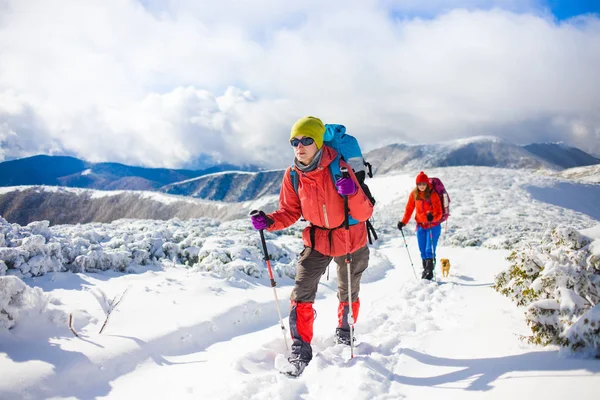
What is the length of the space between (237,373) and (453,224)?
60.2 feet

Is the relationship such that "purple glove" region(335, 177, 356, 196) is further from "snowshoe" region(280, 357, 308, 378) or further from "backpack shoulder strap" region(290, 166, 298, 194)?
"snowshoe" region(280, 357, 308, 378)

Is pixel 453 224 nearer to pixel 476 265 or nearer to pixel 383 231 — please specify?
pixel 383 231

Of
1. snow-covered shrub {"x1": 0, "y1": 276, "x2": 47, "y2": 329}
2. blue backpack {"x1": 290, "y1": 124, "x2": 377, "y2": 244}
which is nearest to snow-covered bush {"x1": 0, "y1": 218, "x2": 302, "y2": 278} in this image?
snow-covered shrub {"x1": 0, "y1": 276, "x2": 47, "y2": 329}

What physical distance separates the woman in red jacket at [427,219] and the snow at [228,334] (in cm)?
74

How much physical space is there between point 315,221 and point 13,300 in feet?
10.9

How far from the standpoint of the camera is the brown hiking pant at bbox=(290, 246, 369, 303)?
3814mm

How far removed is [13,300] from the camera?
11.3 ft

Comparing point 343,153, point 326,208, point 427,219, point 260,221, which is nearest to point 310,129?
point 343,153

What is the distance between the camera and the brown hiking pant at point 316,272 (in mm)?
3814

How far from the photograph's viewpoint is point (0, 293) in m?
3.29

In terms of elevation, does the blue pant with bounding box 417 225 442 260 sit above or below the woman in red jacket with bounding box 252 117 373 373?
below

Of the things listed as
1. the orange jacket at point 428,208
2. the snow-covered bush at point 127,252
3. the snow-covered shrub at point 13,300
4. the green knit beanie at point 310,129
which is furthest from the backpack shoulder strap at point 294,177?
the orange jacket at point 428,208

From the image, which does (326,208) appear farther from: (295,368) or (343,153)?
(295,368)

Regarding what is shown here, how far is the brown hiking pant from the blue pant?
3.86 m
